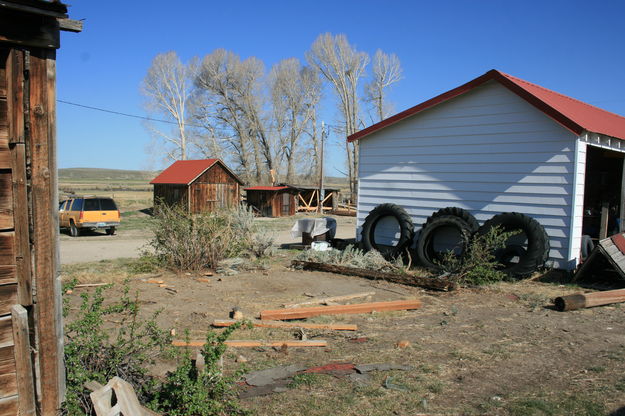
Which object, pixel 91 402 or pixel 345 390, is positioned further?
pixel 345 390

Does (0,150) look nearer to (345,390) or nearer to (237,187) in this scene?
(345,390)

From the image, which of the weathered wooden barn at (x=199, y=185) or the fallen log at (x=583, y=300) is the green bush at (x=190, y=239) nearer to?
the fallen log at (x=583, y=300)

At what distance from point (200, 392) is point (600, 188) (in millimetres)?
13478

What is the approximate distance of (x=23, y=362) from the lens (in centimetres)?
302

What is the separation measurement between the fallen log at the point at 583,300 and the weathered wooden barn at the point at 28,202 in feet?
23.2

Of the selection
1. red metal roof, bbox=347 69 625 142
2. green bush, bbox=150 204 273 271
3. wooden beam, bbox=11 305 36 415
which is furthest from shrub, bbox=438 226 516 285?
wooden beam, bbox=11 305 36 415

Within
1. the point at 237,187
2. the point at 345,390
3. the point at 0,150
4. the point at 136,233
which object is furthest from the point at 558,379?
the point at 237,187

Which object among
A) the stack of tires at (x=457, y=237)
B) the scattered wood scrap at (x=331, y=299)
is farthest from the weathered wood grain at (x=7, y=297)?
the stack of tires at (x=457, y=237)

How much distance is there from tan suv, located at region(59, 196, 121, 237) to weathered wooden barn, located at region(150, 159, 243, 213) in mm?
9861

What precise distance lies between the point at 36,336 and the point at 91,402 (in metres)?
0.67

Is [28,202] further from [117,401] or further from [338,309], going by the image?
[338,309]

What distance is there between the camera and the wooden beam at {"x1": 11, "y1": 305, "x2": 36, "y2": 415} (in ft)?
9.74

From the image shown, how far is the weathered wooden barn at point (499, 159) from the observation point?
1009 cm

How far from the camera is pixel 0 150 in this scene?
9.53ft
